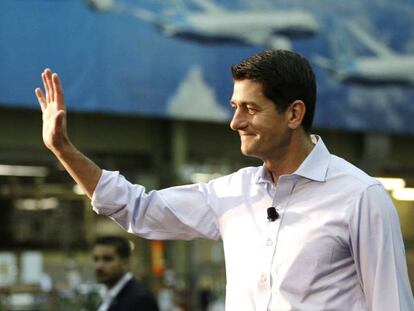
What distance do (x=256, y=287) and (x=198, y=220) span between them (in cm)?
41

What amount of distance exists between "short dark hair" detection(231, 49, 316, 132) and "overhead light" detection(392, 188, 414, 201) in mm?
11854

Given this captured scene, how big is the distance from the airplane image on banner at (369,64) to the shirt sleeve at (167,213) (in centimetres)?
1171

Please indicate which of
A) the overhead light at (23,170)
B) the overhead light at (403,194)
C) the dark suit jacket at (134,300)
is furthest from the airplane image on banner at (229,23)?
the dark suit jacket at (134,300)

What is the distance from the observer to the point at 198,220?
373cm

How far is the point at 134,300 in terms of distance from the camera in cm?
748

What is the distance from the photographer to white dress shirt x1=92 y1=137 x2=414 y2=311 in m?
3.36

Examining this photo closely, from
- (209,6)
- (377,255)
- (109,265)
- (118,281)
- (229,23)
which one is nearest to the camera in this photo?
(377,255)

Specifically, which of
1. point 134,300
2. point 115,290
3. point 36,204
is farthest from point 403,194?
point 134,300

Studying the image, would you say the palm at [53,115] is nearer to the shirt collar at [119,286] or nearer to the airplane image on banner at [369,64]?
the shirt collar at [119,286]

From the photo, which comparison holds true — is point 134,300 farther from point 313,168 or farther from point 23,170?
point 23,170

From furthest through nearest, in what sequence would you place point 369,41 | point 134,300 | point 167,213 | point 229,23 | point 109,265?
1. point 369,41
2. point 229,23
3. point 109,265
4. point 134,300
5. point 167,213

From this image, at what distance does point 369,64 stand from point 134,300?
9183 mm

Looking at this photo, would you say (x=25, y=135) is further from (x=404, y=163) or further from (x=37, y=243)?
(x=404, y=163)

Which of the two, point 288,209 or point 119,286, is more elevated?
point 288,209
